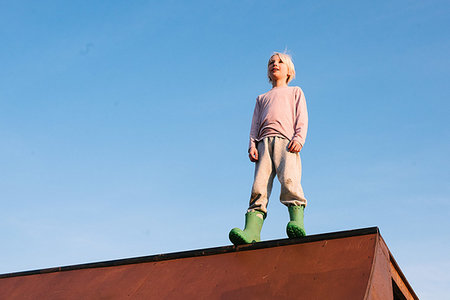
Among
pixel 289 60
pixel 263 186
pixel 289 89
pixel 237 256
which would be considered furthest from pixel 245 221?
pixel 289 60

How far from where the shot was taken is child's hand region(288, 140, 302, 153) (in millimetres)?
6406

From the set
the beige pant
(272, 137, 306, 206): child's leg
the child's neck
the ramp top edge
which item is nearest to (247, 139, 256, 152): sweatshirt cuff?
the beige pant

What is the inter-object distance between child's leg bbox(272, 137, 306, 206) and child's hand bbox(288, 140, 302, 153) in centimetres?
4

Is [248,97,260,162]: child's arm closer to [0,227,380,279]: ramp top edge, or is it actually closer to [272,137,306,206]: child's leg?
[272,137,306,206]: child's leg

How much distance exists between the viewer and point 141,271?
567 cm

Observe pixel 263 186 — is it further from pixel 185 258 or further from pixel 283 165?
pixel 185 258

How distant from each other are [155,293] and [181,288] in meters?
0.27

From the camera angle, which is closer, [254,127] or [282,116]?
[282,116]

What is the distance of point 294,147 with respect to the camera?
641 cm

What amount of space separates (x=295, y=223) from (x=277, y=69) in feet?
7.62

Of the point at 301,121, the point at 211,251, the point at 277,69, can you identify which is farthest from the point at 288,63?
the point at 211,251

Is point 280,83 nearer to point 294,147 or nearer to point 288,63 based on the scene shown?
point 288,63

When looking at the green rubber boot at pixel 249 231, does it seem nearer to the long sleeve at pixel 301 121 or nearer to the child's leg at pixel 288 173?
the child's leg at pixel 288 173

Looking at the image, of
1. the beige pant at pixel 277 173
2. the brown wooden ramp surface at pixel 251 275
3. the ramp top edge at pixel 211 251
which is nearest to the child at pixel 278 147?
the beige pant at pixel 277 173
